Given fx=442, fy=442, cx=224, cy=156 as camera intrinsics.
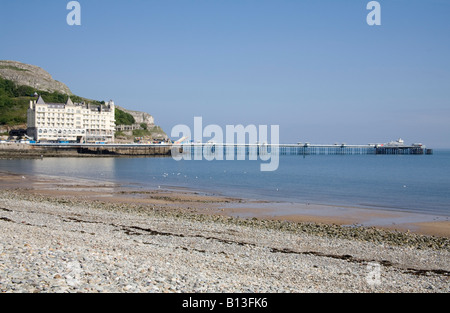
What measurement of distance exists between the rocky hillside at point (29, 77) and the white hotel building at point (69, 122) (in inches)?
1904

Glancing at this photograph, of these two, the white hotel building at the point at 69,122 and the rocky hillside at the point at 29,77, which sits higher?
the rocky hillside at the point at 29,77

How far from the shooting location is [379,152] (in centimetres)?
14288

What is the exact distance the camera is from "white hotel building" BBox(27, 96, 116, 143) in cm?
11762

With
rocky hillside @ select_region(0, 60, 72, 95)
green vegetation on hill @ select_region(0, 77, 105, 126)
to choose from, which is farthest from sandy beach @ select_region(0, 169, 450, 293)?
rocky hillside @ select_region(0, 60, 72, 95)

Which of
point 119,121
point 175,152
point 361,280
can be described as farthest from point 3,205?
point 119,121

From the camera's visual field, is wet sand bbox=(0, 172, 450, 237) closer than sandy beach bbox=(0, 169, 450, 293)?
No

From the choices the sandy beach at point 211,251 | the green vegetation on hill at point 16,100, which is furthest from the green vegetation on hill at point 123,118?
the sandy beach at point 211,251

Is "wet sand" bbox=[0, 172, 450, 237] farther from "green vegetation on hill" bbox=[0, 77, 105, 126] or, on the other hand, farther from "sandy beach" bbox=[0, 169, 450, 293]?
"green vegetation on hill" bbox=[0, 77, 105, 126]

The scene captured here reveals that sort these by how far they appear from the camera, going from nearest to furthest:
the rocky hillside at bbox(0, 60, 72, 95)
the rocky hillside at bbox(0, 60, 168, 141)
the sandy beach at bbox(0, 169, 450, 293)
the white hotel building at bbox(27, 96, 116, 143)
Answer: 1. the sandy beach at bbox(0, 169, 450, 293)
2. the white hotel building at bbox(27, 96, 116, 143)
3. the rocky hillside at bbox(0, 60, 168, 141)
4. the rocky hillside at bbox(0, 60, 72, 95)

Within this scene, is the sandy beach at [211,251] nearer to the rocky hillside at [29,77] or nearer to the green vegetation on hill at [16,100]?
the green vegetation on hill at [16,100]

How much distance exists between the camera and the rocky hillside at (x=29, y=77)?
169m

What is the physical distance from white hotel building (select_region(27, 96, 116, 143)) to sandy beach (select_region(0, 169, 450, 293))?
104 m
